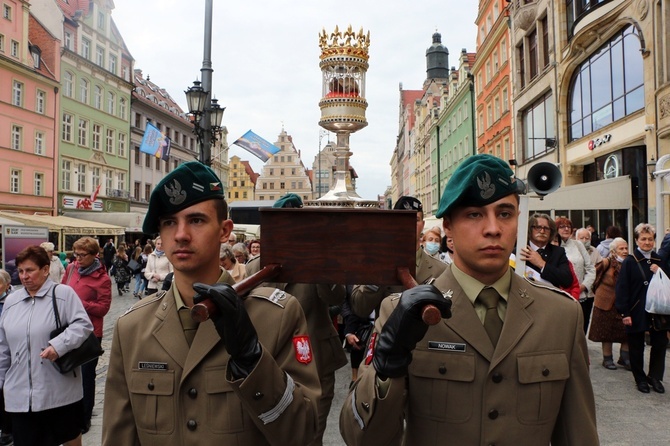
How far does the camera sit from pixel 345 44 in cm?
562

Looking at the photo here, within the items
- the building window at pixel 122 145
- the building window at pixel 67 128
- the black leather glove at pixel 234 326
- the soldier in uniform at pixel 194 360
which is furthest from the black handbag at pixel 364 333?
the building window at pixel 122 145

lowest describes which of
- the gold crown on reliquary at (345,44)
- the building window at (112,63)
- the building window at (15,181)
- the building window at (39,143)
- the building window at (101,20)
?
the gold crown on reliquary at (345,44)

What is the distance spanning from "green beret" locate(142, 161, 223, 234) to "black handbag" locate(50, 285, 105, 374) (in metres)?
2.54

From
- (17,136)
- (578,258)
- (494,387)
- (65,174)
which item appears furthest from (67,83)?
(494,387)

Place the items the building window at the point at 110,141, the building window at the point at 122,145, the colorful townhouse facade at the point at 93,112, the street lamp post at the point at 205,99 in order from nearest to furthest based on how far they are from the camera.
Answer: the street lamp post at the point at 205,99, the colorful townhouse facade at the point at 93,112, the building window at the point at 110,141, the building window at the point at 122,145

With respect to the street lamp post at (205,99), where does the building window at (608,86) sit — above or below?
above

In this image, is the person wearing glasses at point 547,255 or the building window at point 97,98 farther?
the building window at point 97,98

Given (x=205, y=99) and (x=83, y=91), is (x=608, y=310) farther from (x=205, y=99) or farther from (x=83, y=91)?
(x=83, y=91)

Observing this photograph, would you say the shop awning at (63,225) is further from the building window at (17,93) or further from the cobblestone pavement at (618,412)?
the cobblestone pavement at (618,412)

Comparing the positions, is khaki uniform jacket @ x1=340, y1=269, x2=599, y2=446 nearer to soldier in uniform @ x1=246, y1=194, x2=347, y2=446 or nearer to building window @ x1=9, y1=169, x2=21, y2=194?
soldier in uniform @ x1=246, y1=194, x2=347, y2=446

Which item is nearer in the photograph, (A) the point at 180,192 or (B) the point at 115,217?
(A) the point at 180,192

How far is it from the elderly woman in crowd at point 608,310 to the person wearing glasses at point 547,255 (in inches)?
89.5

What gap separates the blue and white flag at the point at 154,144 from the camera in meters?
12.9

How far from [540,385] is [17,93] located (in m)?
35.1
